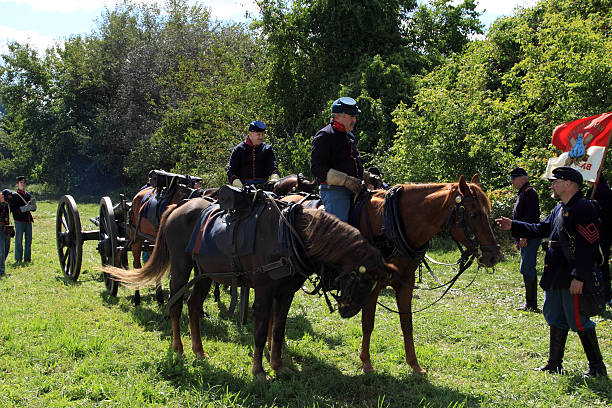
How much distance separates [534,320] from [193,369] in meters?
4.76

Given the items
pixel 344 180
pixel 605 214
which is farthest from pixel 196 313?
pixel 605 214

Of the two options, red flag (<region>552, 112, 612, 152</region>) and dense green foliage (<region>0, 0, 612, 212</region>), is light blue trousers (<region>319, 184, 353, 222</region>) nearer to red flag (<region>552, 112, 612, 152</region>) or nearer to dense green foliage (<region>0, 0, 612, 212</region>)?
red flag (<region>552, 112, 612, 152</region>)

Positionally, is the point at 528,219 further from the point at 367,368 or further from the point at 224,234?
the point at 224,234

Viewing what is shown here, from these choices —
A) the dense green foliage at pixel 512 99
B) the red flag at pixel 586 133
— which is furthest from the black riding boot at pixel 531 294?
the dense green foliage at pixel 512 99

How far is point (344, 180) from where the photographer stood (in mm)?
4773

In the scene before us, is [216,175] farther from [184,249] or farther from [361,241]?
[361,241]

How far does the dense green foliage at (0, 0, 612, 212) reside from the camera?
1059 centimetres

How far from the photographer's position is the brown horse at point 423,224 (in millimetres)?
4156

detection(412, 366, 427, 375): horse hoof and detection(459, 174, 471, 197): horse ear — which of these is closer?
detection(459, 174, 471, 197): horse ear

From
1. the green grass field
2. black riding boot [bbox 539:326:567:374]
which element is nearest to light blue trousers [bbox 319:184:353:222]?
the green grass field

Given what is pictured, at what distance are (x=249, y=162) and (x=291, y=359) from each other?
3.11 metres

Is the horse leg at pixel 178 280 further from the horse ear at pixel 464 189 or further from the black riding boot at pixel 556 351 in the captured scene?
the black riding boot at pixel 556 351

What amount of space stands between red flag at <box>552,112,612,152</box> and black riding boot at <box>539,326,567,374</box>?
2.72 meters

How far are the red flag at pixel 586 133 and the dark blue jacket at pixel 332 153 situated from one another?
3.35m
